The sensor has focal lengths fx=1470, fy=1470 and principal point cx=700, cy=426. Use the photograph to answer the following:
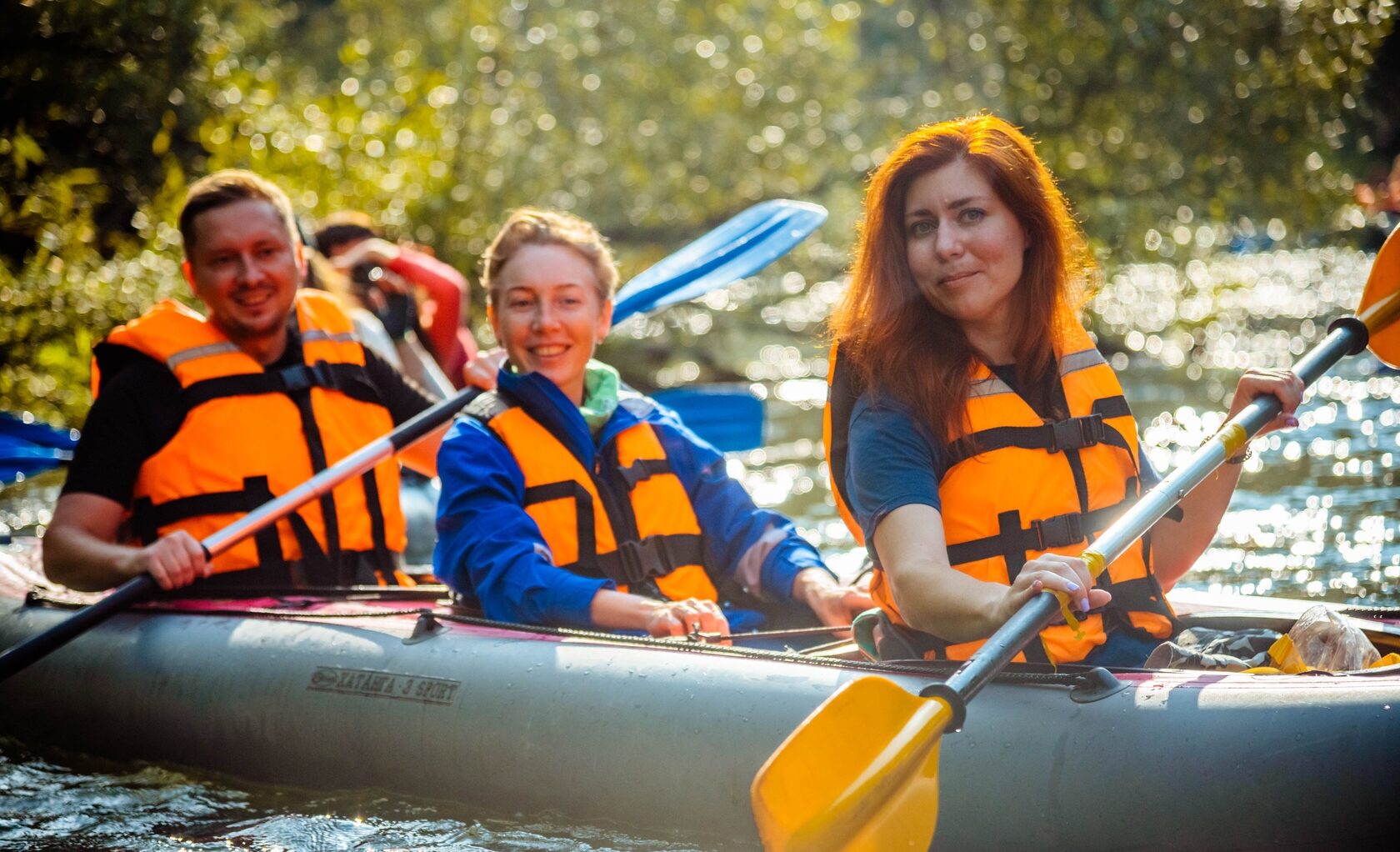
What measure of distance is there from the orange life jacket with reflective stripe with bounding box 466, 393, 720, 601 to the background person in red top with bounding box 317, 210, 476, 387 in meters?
2.61

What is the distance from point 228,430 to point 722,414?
1.36 metres

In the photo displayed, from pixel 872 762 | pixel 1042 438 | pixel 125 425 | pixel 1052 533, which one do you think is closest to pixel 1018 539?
pixel 1052 533

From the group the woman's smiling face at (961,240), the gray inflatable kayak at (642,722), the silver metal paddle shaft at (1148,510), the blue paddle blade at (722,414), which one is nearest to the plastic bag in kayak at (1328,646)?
the gray inflatable kayak at (642,722)

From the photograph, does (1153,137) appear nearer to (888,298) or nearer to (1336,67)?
(1336,67)

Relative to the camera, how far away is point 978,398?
6.92 ft

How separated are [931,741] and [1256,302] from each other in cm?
937

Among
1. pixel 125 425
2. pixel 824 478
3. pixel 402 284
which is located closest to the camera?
pixel 125 425

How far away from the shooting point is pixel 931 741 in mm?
1841

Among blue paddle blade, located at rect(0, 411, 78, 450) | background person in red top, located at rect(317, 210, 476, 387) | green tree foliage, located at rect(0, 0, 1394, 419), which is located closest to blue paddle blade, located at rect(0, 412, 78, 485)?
blue paddle blade, located at rect(0, 411, 78, 450)

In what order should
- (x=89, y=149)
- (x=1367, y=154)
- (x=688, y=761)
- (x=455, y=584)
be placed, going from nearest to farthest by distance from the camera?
(x=688, y=761), (x=455, y=584), (x=89, y=149), (x=1367, y=154)

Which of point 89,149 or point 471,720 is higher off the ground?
point 89,149

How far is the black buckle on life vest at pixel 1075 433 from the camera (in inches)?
83.2

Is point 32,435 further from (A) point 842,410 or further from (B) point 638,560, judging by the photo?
(A) point 842,410

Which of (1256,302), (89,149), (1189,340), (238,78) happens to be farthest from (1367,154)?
(89,149)
